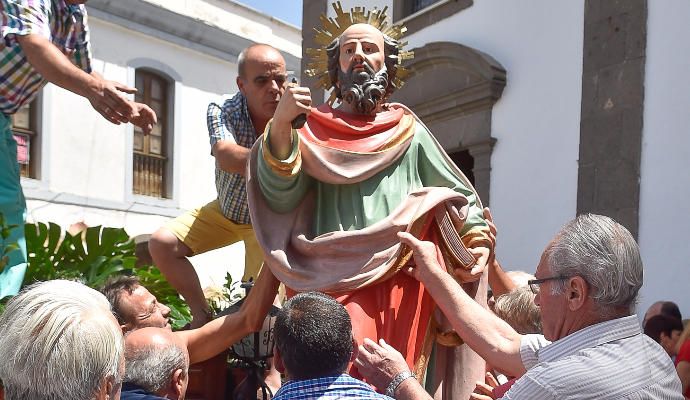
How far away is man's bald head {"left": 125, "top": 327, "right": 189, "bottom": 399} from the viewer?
97.3 inches

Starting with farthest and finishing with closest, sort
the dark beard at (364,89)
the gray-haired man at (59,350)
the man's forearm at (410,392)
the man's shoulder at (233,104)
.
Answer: the man's shoulder at (233,104) < the dark beard at (364,89) < the man's forearm at (410,392) < the gray-haired man at (59,350)

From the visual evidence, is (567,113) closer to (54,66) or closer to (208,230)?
(208,230)

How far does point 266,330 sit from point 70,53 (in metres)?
1.37

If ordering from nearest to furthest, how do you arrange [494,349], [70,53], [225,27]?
[494,349] → [70,53] → [225,27]

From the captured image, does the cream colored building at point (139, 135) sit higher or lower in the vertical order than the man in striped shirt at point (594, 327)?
higher

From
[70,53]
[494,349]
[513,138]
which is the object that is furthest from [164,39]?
[494,349]

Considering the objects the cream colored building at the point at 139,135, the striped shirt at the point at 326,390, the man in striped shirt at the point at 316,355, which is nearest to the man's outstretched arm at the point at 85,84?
the man in striped shirt at the point at 316,355

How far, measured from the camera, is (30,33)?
3.03m

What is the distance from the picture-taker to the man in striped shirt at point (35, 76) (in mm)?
2947

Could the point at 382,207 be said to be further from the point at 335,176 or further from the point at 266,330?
the point at 266,330

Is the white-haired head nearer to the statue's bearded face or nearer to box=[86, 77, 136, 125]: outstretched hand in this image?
the statue's bearded face

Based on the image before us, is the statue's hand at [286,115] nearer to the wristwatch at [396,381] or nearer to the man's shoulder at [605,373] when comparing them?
the wristwatch at [396,381]

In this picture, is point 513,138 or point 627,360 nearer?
point 627,360

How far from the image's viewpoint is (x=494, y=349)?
2.72m
